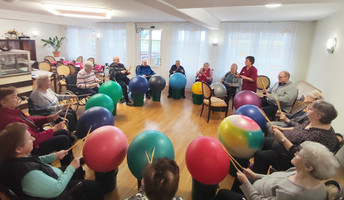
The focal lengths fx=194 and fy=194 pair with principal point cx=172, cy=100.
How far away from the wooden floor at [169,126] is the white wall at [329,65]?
2.12 meters

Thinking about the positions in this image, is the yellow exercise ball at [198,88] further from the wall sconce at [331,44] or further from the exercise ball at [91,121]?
the exercise ball at [91,121]

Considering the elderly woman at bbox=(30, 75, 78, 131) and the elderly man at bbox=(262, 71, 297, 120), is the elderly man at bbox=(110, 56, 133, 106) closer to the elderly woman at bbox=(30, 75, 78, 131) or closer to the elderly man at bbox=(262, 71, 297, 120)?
the elderly woman at bbox=(30, 75, 78, 131)

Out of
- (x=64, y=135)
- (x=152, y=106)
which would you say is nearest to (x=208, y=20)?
(x=152, y=106)

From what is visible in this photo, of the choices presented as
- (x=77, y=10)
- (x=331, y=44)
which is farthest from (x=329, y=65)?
(x=77, y=10)

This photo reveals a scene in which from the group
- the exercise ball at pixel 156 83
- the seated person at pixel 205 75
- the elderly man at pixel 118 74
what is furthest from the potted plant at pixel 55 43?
the seated person at pixel 205 75

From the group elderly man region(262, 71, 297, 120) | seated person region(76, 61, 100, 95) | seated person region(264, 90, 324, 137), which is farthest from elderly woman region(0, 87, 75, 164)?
elderly man region(262, 71, 297, 120)

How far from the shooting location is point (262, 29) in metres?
5.79

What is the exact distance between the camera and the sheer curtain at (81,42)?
31.4 feet

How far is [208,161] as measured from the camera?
68.5 inches

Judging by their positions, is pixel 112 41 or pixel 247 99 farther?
pixel 112 41

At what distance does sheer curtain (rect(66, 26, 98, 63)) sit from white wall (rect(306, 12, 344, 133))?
8.79 meters

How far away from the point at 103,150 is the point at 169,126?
7.57ft

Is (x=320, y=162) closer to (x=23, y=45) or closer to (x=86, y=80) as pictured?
(x=86, y=80)

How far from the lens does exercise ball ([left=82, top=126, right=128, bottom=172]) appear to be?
1853 millimetres
